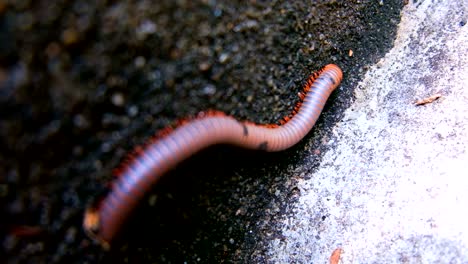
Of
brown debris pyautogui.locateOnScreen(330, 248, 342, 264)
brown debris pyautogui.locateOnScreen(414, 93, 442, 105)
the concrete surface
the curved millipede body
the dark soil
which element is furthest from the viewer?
brown debris pyautogui.locateOnScreen(414, 93, 442, 105)

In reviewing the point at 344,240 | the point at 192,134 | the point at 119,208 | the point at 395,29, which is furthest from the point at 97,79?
the point at 395,29

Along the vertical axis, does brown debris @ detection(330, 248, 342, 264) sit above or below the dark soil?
below

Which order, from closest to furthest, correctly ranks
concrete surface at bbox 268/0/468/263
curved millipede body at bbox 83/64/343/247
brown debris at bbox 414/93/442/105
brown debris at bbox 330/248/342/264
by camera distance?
1. curved millipede body at bbox 83/64/343/247
2. concrete surface at bbox 268/0/468/263
3. brown debris at bbox 330/248/342/264
4. brown debris at bbox 414/93/442/105

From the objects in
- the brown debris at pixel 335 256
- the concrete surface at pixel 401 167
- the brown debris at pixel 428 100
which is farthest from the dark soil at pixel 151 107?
the brown debris at pixel 428 100

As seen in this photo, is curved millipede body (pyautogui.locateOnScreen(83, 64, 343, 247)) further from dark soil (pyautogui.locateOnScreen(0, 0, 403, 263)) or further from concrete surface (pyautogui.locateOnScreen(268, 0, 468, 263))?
concrete surface (pyautogui.locateOnScreen(268, 0, 468, 263))

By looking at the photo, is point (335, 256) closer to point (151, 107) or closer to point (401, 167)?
point (401, 167)

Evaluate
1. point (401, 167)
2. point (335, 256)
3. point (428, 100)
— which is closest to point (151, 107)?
point (335, 256)

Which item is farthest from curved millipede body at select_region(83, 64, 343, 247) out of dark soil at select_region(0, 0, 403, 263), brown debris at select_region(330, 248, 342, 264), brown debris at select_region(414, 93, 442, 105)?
brown debris at select_region(414, 93, 442, 105)
